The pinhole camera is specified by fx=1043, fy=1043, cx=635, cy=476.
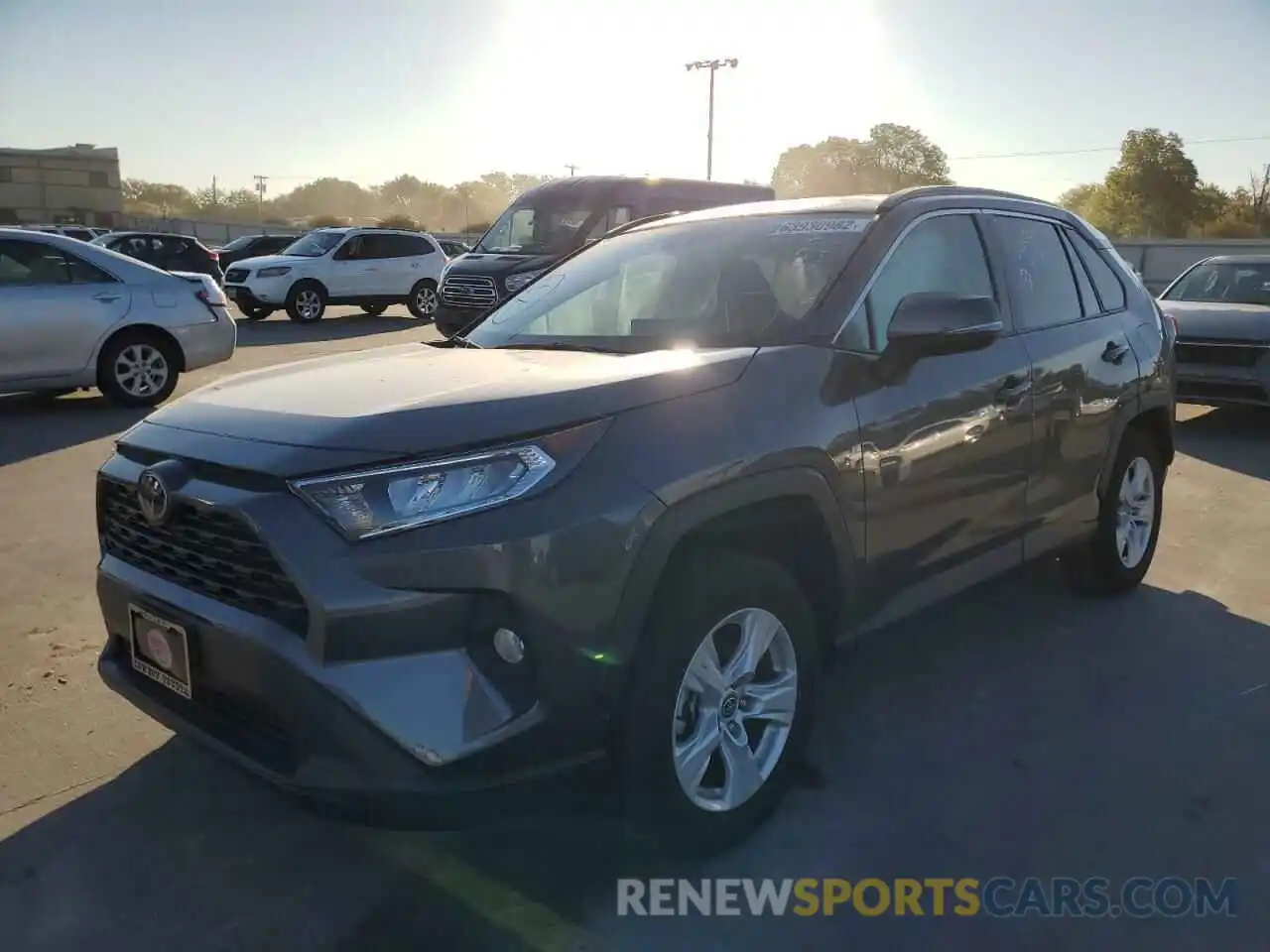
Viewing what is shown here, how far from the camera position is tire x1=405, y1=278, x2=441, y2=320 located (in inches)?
→ 850

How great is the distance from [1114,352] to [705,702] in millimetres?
2847

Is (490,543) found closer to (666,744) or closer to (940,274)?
(666,744)

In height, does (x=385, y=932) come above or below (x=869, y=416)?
below

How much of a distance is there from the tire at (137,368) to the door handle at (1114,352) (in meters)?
8.21

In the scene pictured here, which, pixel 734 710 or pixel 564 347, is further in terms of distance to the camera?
pixel 564 347

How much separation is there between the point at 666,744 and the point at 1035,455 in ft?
7.02

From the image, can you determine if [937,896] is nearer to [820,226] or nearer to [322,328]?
[820,226]

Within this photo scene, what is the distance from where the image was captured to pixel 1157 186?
66.9 m

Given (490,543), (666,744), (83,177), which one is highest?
(83,177)

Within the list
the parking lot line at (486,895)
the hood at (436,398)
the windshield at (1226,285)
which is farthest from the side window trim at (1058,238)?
the windshield at (1226,285)

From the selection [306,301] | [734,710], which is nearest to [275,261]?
[306,301]

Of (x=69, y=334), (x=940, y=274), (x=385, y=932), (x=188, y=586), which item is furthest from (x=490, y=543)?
(x=69, y=334)

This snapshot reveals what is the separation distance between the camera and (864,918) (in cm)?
261

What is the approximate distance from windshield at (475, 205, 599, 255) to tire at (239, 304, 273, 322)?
7458 mm
